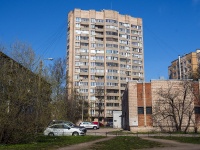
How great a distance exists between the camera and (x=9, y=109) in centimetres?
1991

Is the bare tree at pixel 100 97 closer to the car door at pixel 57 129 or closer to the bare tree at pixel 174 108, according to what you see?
the bare tree at pixel 174 108

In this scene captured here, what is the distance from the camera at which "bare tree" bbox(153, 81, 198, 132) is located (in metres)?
41.0

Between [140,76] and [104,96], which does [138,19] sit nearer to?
[140,76]

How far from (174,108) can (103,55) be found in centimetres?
5907

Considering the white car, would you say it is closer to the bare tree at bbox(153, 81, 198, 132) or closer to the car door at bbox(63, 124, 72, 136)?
the car door at bbox(63, 124, 72, 136)

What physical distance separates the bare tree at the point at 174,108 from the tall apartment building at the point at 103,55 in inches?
2017

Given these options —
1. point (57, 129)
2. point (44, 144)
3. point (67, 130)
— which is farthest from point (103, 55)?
point (44, 144)

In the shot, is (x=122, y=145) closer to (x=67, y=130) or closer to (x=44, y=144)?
(x=44, y=144)

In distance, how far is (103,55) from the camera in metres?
98.2

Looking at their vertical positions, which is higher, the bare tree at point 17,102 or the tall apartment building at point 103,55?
the tall apartment building at point 103,55

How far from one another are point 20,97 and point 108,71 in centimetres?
7796

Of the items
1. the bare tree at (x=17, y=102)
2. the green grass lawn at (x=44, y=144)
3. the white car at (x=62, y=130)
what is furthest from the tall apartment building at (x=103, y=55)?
the bare tree at (x=17, y=102)

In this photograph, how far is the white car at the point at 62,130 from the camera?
31928 millimetres

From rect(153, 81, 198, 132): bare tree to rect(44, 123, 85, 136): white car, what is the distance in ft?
45.1
